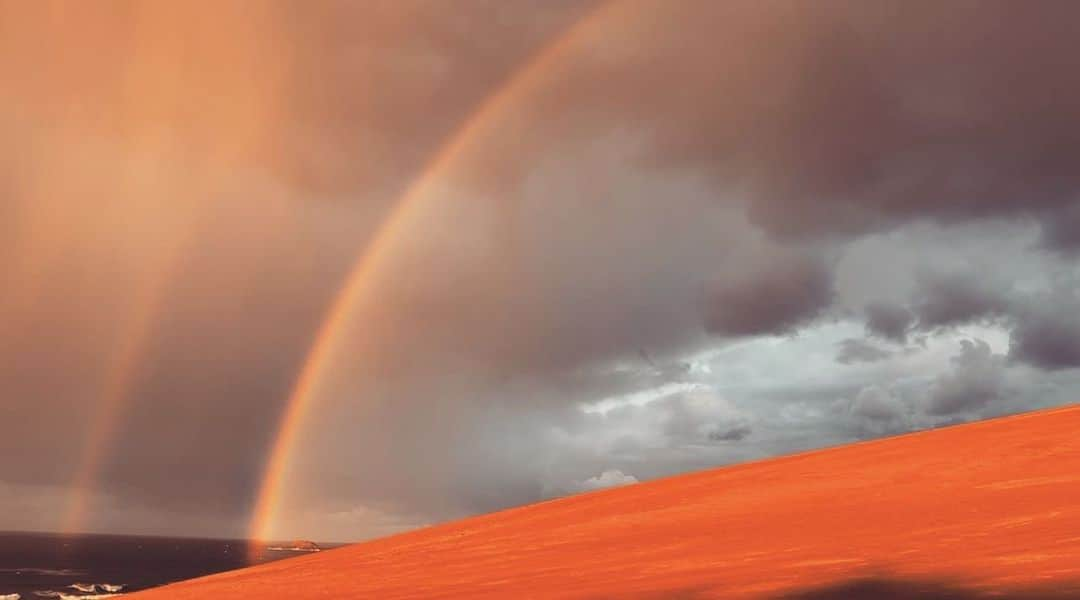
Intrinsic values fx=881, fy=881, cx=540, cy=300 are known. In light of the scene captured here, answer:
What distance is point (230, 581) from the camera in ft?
57.7

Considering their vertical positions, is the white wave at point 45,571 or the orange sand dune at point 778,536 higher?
the white wave at point 45,571

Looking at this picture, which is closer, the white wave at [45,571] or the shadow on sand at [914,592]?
the shadow on sand at [914,592]

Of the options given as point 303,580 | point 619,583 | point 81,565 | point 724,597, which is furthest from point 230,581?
point 81,565

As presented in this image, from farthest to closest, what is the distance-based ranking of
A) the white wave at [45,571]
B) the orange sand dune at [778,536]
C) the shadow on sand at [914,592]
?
the white wave at [45,571] → the orange sand dune at [778,536] → the shadow on sand at [914,592]

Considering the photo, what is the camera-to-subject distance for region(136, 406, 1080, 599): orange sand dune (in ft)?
28.2

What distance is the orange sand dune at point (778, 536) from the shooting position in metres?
8.59

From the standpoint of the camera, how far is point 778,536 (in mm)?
11547

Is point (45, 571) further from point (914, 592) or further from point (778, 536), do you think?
point (914, 592)

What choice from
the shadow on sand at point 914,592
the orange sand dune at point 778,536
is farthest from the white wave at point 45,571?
the shadow on sand at point 914,592

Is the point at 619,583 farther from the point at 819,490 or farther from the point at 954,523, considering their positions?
the point at 819,490

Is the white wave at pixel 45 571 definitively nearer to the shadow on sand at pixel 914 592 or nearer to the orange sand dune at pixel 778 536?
the orange sand dune at pixel 778 536

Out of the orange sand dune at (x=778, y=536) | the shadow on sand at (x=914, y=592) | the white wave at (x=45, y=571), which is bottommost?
the shadow on sand at (x=914, y=592)

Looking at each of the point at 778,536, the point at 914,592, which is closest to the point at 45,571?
the point at 778,536

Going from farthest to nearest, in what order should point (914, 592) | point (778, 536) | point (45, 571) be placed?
point (45, 571) → point (778, 536) → point (914, 592)
